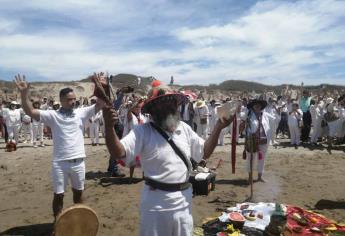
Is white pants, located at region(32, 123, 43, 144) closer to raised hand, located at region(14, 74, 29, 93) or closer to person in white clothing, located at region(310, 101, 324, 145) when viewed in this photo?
person in white clothing, located at region(310, 101, 324, 145)

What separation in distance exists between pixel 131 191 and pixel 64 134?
12.0 feet

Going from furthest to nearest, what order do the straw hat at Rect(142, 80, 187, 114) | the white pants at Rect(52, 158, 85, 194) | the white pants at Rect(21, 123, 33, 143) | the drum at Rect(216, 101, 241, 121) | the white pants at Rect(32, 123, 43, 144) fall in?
1. the white pants at Rect(21, 123, 33, 143)
2. the white pants at Rect(32, 123, 43, 144)
3. the white pants at Rect(52, 158, 85, 194)
4. the drum at Rect(216, 101, 241, 121)
5. the straw hat at Rect(142, 80, 187, 114)

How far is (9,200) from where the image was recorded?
9484 millimetres

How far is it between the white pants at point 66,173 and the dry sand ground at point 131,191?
1270 millimetres

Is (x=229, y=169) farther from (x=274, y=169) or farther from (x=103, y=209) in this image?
(x=103, y=209)

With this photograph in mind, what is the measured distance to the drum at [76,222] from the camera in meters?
4.86

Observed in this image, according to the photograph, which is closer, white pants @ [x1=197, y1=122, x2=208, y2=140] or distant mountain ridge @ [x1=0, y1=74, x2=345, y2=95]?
white pants @ [x1=197, y1=122, x2=208, y2=140]

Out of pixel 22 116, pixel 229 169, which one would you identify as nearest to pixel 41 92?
pixel 22 116

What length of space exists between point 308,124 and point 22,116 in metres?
13.4

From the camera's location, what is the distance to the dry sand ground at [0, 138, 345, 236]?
771cm

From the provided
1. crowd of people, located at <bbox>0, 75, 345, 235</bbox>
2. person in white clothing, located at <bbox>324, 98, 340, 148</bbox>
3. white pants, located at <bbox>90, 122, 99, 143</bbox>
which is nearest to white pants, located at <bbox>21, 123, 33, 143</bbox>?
white pants, located at <bbox>90, 122, 99, 143</bbox>

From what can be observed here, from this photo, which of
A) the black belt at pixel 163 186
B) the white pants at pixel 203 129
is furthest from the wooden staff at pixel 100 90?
the white pants at pixel 203 129

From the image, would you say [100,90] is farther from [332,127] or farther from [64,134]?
[332,127]

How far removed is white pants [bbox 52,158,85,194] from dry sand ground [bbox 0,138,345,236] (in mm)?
1270
